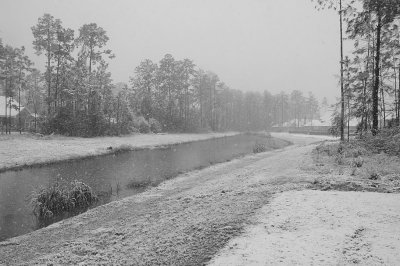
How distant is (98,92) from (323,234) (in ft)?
136

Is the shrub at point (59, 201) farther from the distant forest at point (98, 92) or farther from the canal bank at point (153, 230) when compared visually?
the distant forest at point (98, 92)

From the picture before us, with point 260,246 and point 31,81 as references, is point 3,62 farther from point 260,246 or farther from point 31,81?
point 260,246

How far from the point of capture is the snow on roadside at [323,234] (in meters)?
4.59

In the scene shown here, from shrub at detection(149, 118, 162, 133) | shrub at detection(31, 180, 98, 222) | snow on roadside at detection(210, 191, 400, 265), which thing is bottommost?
shrub at detection(31, 180, 98, 222)

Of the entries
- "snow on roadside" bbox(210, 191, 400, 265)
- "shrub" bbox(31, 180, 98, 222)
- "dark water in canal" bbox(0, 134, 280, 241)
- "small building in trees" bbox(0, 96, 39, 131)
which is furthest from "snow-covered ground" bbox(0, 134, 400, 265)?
"small building in trees" bbox(0, 96, 39, 131)

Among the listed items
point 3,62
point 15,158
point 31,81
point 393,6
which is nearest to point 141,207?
point 393,6

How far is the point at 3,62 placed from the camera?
136ft

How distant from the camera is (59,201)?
1044 cm

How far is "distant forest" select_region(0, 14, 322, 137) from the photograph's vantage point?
3894 cm

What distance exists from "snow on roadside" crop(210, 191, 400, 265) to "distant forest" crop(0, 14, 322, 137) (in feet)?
121

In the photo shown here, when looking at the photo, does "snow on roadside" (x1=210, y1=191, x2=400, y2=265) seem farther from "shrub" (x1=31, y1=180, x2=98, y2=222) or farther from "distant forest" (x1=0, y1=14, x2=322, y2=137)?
"distant forest" (x1=0, y1=14, x2=322, y2=137)

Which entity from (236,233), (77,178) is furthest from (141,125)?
(236,233)

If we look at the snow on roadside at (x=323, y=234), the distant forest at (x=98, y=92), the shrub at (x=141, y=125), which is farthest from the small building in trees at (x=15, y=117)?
the snow on roadside at (x=323, y=234)

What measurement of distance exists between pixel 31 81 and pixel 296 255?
292ft
